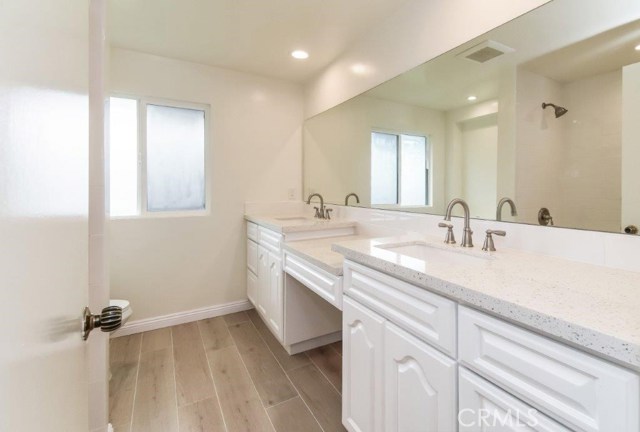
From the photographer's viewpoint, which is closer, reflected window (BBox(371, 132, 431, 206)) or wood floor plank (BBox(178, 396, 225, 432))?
wood floor plank (BBox(178, 396, 225, 432))

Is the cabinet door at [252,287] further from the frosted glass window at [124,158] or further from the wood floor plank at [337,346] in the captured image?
the frosted glass window at [124,158]

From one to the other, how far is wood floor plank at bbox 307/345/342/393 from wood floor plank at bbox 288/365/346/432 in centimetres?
4

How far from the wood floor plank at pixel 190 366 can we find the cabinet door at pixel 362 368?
0.93 m

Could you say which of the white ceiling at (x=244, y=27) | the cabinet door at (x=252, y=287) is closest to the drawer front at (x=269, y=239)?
the cabinet door at (x=252, y=287)

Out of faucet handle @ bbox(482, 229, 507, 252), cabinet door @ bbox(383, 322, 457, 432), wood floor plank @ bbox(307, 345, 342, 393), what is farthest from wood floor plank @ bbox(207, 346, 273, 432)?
faucet handle @ bbox(482, 229, 507, 252)

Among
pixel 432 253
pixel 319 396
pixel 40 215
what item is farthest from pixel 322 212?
pixel 40 215

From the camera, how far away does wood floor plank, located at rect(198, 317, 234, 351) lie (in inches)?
89.7

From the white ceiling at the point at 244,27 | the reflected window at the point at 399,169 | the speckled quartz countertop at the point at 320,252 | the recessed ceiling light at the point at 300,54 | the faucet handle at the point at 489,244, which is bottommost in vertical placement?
the speckled quartz countertop at the point at 320,252

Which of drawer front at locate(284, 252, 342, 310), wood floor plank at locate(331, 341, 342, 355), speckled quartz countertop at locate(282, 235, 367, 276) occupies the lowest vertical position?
wood floor plank at locate(331, 341, 342, 355)

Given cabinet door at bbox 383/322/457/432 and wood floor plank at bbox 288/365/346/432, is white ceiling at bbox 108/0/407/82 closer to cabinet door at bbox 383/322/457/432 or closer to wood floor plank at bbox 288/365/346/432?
cabinet door at bbox 383/322/457/432

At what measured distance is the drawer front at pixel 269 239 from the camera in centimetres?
213

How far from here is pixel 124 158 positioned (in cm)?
251

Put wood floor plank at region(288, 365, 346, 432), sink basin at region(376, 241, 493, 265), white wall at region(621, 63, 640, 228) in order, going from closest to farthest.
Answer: white wall at region(621, 63, 640, 228)
sink basin at region(376, 241, 493, 265)
wood floor plank at region(288, 365, 346, 432)

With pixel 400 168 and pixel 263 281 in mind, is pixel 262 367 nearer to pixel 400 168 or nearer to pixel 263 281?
pixel 263 281
